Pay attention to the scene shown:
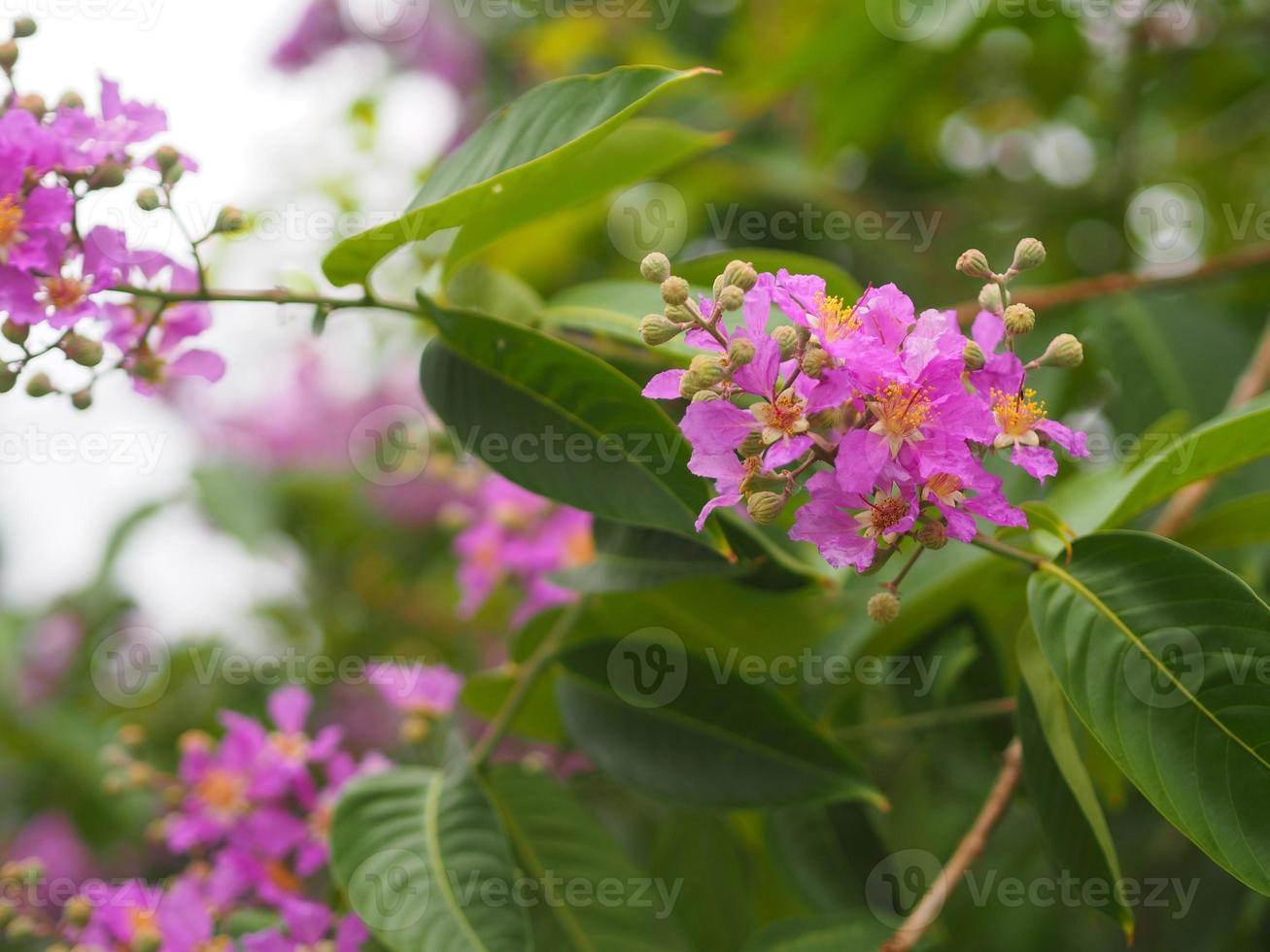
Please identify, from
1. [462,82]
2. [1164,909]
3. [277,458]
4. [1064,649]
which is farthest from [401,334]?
[1064,649]

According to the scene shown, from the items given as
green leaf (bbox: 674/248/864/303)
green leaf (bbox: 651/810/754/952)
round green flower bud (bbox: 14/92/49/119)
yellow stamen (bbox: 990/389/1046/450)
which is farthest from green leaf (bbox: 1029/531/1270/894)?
round green flower bud (bbox: 14/92/49/119)

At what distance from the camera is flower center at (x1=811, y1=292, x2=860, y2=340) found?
2.81 feet

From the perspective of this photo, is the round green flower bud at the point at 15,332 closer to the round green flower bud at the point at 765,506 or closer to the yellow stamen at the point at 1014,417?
the round green flower bud at the point at 765,506

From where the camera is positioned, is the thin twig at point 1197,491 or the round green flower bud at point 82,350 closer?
the round green flower bud at point 82,350

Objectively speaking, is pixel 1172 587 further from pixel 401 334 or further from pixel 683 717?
pixel 401 334

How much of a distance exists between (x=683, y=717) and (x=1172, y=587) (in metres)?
0.56

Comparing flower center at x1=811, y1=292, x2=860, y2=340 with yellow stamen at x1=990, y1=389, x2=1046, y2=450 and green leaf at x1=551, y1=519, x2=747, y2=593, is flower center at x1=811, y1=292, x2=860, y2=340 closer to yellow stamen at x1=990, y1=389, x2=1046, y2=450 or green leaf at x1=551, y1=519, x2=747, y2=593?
yellow stamen at x1=990, y1=389, x2=1046, y2=450

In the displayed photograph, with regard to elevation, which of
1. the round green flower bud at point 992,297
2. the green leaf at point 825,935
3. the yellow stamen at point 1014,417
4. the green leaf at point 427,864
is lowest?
the green leaf at point 825,935

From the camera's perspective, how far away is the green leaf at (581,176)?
Result: 105cm

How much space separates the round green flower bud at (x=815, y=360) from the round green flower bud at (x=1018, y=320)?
152 mm

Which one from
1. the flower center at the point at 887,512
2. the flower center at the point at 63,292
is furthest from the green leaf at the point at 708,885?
the flower center at the point at 63,292

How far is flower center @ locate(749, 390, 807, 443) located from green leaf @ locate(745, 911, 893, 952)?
0.69 meters

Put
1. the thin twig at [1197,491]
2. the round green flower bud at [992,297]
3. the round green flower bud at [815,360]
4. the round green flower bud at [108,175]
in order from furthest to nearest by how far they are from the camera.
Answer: the thin twig at [1197,491] → the round green flower bud at [108,175] → the round green flower bud at [992,297] → the round green flower bud at [815,360]

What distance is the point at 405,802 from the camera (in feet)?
4.00
